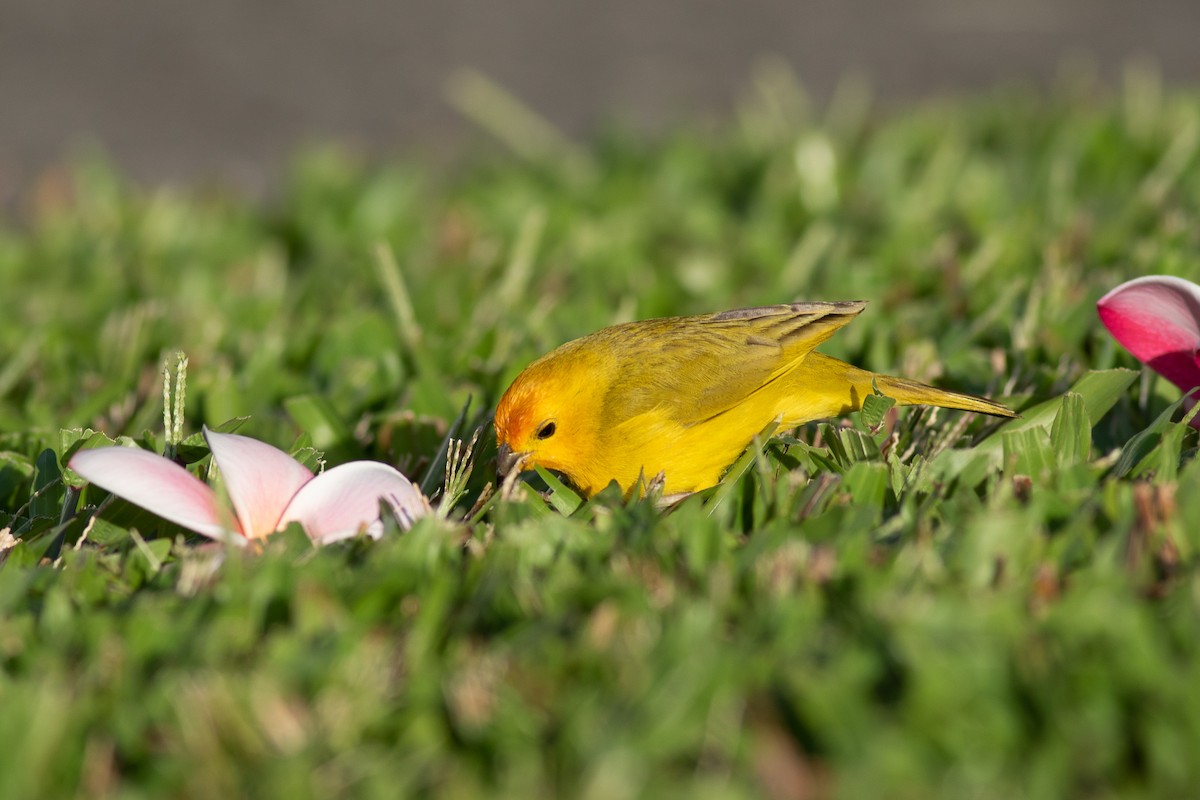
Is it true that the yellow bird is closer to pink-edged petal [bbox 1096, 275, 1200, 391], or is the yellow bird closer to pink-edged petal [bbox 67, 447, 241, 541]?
pink-edged petal [bbox 1096, 275, 1200, 391]

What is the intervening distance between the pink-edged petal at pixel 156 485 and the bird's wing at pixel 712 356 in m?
0.94

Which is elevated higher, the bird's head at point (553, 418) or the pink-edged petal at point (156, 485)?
the pink-edged petal at point (156, 485)

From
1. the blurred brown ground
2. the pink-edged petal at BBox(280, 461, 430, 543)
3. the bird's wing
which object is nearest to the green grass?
the pink-edged petal at BBox(280, 461, 430, 543)

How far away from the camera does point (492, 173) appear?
6.23 m

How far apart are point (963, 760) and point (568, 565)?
27.9 inches

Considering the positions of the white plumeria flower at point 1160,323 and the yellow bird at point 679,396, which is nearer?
the white plumeria flower at point 1160,323

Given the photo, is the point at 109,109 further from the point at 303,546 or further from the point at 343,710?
the point at 343,710

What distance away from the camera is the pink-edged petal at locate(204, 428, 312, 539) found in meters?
2.31

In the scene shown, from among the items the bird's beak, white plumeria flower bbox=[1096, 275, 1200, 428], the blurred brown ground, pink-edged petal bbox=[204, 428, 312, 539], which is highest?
white plumeria flower bbox=[1096, 275, 1200, 428]

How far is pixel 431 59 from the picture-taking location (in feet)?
29.7

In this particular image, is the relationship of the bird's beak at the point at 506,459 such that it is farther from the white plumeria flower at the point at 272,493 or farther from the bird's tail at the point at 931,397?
the bird's tail at the point at 931,397

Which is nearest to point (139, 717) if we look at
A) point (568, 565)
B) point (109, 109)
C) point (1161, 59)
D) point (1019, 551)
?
point (568, 565)

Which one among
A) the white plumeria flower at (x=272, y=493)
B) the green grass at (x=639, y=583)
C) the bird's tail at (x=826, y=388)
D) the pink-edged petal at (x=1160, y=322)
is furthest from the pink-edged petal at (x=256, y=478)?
the pink-edged petal at (x=1160, y=322)

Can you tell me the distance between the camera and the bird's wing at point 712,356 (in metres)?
2.91
